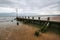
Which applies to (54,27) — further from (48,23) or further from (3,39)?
(3,39)

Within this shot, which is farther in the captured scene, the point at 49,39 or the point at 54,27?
the point at 54,27

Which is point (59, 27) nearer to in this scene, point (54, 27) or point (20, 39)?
point (54, 27)

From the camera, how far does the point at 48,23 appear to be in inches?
651

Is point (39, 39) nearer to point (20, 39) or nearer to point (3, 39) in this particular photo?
point (20, 39)

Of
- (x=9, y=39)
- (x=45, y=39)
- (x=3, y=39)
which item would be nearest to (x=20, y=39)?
(x=9, y=39)

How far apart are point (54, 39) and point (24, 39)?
4.13 metres

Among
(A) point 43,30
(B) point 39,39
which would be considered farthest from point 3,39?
(A) point 43,30

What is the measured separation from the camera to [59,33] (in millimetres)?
13398

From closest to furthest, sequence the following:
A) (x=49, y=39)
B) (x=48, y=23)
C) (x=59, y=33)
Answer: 1. (x=49, y=39)
2. (x=59, y=33)
3. (x=48, y=23)

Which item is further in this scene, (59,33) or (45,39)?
(59,33)

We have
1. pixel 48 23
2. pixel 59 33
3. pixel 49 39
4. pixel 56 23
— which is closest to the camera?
pixel 49 39

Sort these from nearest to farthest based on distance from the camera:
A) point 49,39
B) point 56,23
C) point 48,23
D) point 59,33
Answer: point 49,39 → point 59,33 → point 56,23 → point 48,23

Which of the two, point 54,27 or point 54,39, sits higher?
point 54,27

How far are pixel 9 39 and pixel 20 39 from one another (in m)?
1.55
